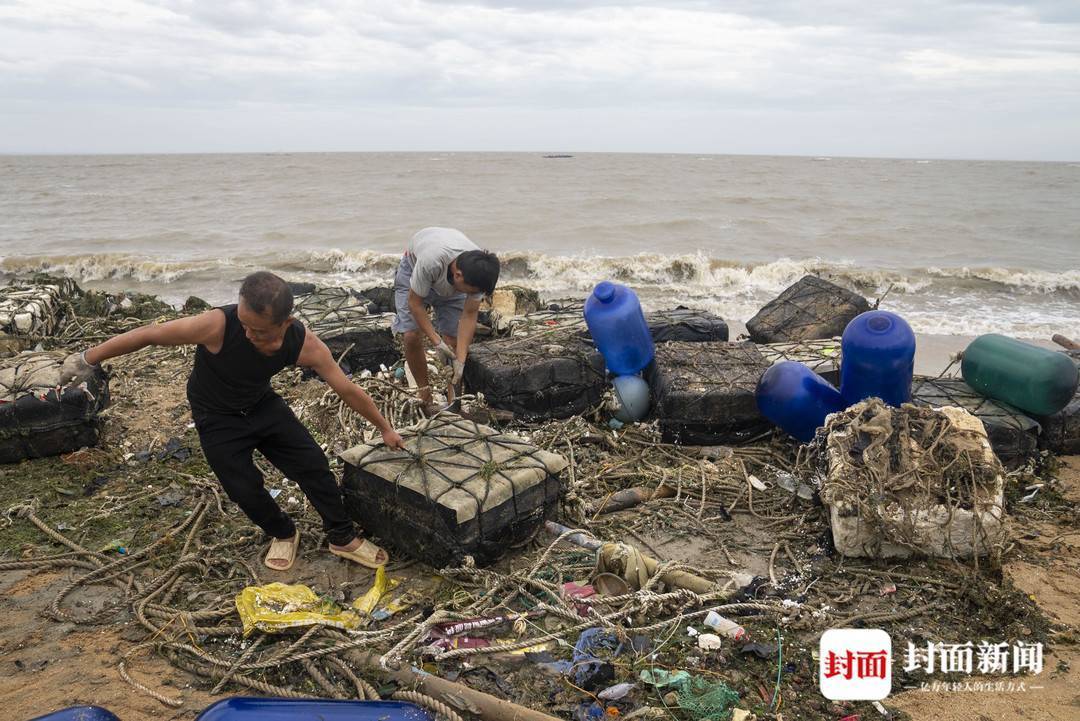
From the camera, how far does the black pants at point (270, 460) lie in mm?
3186

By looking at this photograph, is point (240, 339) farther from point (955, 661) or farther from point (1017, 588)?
Answer: point (1017, 588)

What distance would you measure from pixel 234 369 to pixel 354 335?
300 centimetres

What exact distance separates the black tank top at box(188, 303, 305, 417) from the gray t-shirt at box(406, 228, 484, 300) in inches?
68.9

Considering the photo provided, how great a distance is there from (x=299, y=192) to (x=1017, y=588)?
3212 cm

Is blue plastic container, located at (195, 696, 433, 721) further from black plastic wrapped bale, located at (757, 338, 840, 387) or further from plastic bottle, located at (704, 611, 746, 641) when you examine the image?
black plastic wrapped bale, located at (757, 338, 840, 387)

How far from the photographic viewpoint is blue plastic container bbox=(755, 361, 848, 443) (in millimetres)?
4402

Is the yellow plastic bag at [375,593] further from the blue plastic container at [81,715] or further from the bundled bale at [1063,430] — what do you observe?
the bundled bale at [1063,430]

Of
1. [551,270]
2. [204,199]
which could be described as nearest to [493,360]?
[551,270]

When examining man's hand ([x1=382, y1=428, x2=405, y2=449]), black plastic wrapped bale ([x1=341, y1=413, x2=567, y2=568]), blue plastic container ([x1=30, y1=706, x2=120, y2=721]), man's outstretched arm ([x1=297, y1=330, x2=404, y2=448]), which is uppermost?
man's outstretched arm ([x1=297, y1=330, x2=404, y2=448])

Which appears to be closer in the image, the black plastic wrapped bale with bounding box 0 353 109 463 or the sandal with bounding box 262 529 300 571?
the sandal with bounding box 262 529 300 571

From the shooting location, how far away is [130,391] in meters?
6.05

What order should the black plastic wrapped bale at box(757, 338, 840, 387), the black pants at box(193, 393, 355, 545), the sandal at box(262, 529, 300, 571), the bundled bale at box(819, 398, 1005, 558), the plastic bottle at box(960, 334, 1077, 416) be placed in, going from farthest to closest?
the black plastic wrapped bale at box(757, 338, 840, 387), the plastic bottle at box(960, 334, 1077, 416), the sandal at box(262, 529, 300, 571), the bundled bale at box(819, 398, 1005, 558), the black pants at box(193, 393, 355, 545)

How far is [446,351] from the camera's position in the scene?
16.6 feet
